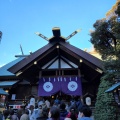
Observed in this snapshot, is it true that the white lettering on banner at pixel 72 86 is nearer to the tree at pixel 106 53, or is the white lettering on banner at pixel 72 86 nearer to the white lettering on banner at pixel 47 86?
the white lettering on banner at pixel 47 86

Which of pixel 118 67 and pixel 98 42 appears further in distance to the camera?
pixel 98 42

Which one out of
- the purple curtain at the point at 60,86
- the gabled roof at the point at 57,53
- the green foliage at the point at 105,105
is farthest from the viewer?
the purple curtain at the point at 60,86

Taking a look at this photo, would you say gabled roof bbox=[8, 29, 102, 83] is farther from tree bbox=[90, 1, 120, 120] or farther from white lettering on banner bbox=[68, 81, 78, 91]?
tree bbox=[90, 1, 120, 120]

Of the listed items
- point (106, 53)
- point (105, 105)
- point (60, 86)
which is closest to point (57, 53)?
point (60, 86)

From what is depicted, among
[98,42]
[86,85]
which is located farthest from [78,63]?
[98,42]

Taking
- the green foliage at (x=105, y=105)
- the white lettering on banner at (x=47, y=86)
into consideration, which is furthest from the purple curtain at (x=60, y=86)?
the green foliage at (x=105, y=105)

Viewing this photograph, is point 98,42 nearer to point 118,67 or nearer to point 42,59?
point 118,67

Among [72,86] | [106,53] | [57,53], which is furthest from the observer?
[57,53]

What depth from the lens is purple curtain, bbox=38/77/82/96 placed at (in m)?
15.5

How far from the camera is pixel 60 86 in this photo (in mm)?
15641

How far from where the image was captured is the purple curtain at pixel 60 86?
15.5 m

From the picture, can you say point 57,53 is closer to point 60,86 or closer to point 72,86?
point 60,86

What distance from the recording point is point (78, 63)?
15781 mm

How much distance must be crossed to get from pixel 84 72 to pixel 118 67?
7.03 m
